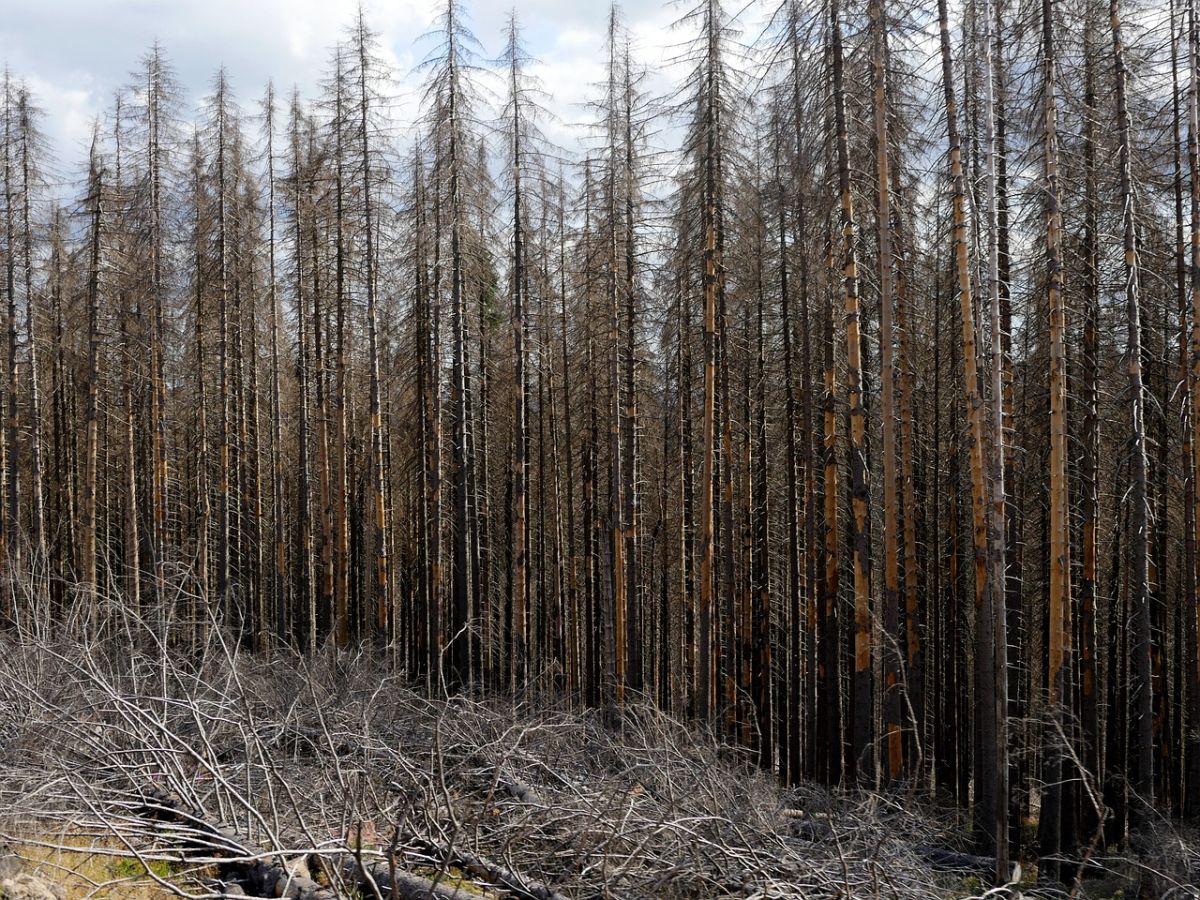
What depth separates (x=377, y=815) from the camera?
671cm

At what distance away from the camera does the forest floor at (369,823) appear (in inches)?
212

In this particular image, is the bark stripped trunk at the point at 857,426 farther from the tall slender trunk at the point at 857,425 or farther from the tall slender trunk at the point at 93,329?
the tall slender trunk at the point at 93,329

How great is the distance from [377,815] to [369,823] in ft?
1.47

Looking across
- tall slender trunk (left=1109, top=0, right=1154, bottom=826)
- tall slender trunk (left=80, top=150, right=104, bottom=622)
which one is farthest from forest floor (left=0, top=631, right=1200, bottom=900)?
tall slender trunk (left=80, top=150, right=104, bottom=622)

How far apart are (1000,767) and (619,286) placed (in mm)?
11018

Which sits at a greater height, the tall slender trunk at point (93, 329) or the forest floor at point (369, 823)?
the tall slender trunk at point (93, 329)

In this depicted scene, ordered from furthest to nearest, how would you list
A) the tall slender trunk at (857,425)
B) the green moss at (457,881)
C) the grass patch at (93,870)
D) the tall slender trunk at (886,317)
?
1. the tall slender trunk at (857,425)
2. the tall slender trunk at (886,317)
3. the grass patch at (93,870)
4. the green moss at (457,881)

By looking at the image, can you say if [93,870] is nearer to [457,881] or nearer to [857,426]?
[457,881]

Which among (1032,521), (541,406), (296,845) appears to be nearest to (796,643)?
(1032,521)

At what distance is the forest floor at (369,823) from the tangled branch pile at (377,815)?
3cm

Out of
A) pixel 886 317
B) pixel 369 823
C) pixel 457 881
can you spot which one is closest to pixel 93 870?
pixel 369 823

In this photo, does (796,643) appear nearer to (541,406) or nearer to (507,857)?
(541,406)

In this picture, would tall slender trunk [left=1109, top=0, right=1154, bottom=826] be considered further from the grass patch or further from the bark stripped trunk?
the grass patch

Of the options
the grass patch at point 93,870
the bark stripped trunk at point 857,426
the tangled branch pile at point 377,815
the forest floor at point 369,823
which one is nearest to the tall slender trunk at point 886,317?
the bark stripped trunk at point 857,426
